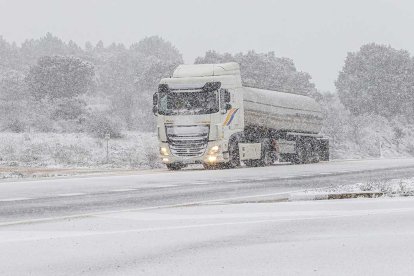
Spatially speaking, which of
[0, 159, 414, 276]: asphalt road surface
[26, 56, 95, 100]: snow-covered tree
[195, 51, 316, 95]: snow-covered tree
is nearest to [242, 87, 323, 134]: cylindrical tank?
[0, 159, 414, 276]: asphalt road surface

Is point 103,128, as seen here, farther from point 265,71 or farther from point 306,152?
point 265,71

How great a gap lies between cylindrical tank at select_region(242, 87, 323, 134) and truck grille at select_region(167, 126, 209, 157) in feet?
9.49

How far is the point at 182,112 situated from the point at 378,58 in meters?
62.7

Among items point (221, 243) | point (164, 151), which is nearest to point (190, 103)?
point (164, 151)

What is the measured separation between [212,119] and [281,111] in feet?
22.8

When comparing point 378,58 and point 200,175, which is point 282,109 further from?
point 378,58

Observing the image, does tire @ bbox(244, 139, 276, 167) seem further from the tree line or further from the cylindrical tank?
the tree line

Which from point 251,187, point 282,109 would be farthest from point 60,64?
point 251,187

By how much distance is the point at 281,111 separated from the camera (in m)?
37.8

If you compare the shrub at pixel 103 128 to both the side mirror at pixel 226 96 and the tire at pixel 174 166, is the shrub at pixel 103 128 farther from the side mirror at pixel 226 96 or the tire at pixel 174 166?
the side mirror at pixel 226 96

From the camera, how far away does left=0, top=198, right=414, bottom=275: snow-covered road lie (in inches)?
307

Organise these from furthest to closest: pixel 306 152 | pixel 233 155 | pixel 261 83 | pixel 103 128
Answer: pixel 261 83 → pixel 103 128 → pixel 306 152 → pixel 233 155

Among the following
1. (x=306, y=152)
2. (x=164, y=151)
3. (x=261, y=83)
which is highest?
(x=261, y=83)

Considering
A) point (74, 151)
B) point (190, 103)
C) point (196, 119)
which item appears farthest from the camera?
point (74, 151)
